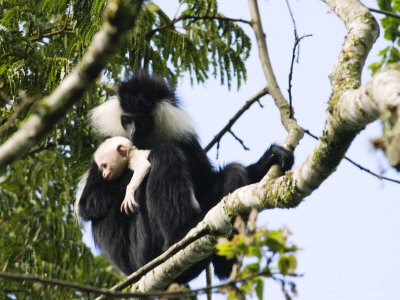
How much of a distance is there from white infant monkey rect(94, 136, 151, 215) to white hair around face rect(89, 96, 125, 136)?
37 cm

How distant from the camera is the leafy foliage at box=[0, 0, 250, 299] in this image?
4676 mm

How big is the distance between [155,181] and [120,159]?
45 centimetres

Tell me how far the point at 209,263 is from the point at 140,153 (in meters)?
1.06

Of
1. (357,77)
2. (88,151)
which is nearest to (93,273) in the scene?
(88,151)

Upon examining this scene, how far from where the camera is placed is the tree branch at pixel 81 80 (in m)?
1.53

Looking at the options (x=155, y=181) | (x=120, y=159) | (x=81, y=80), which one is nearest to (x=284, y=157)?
(x=155, y=181)

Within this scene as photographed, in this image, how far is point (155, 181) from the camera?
4.47m

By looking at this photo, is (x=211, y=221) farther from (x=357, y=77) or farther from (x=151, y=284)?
(x=357, y=77)

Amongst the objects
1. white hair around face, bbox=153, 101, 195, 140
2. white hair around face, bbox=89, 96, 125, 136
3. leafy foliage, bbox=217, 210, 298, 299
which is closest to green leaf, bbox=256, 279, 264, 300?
leafy foliage, bbox=217, 210, 298, 299

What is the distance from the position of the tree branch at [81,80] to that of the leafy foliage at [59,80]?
279 cm

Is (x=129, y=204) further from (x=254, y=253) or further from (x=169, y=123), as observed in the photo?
(x=254, y=253)

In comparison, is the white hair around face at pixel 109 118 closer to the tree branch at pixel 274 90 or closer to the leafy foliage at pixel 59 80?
the leafy foliage at pixel 59 80

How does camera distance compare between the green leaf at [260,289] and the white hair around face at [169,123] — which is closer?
the green leaf at [260,289]

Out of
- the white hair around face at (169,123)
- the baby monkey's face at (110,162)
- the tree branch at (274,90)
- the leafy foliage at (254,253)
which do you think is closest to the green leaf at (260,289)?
the leafy foliage at (254,253)
